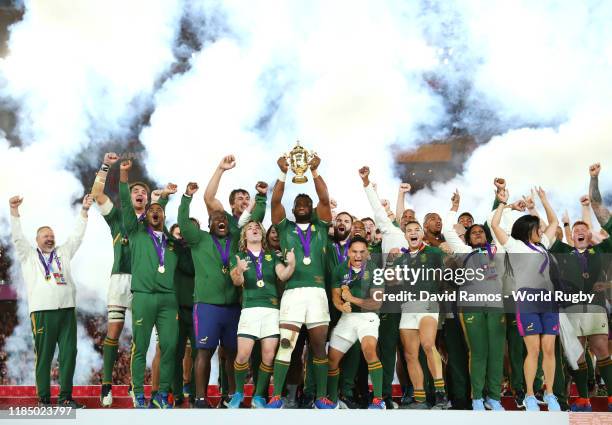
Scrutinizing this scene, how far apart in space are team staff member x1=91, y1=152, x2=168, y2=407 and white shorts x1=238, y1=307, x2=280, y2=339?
1.18 metres

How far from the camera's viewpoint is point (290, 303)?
19.3 ft

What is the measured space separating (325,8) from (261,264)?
351 centimetres

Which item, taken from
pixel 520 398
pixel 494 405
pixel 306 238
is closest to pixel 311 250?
pixel 306 238

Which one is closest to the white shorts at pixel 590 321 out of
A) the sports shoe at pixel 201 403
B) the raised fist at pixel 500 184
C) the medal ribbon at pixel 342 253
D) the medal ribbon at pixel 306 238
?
the raised fist at pixel 500 184

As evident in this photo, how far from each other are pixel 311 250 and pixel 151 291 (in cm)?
127

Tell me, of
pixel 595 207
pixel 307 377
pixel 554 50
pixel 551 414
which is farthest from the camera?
pixel 554 50

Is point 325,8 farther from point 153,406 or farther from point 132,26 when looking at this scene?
point 153,406

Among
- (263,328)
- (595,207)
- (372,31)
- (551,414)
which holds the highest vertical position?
(372,31)

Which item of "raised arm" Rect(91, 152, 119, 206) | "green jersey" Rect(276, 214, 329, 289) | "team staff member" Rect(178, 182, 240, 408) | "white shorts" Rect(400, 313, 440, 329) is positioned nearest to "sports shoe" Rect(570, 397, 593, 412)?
"white shorts" Rect(400, 313, 440, 329)

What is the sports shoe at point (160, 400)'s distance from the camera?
5938 millimetres

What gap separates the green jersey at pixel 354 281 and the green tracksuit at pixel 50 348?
7.02 feet

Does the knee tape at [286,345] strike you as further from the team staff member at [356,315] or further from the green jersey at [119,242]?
the green jersey at [119,242]

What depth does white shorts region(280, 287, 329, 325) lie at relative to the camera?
5844 mm

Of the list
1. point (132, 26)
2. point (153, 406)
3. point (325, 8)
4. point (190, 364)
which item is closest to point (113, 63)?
point (132, 26)
